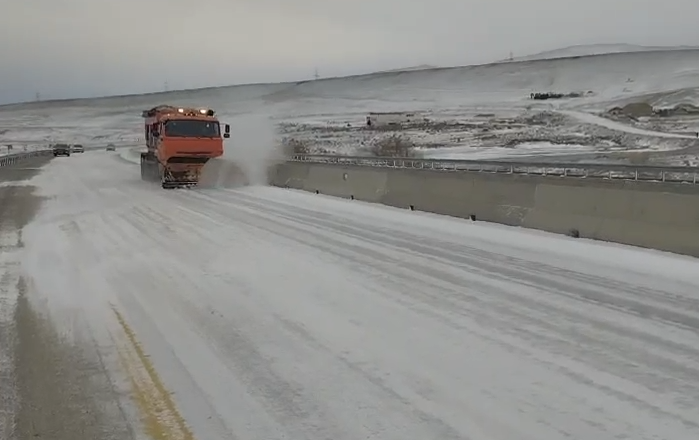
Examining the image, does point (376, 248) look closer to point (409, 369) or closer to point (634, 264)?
point (634, 264)

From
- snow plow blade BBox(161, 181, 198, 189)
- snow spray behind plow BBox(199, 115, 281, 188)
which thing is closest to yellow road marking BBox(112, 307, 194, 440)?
snow plow blade BBox(161, 181, 198, 189)

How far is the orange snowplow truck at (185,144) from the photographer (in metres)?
28.0

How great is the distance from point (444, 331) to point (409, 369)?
123 centimetres

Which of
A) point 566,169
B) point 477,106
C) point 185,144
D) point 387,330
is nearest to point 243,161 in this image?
point 185,144

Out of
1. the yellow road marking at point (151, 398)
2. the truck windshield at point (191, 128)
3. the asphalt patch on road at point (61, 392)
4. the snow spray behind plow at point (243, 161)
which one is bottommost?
the asphalt patch on road at point (61, 392)

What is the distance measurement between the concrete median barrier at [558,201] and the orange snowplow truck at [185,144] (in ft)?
29.1

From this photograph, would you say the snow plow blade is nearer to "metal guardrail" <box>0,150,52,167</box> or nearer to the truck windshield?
the truck windshield

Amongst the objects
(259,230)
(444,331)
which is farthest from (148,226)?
(444,331)

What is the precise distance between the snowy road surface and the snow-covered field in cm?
3869

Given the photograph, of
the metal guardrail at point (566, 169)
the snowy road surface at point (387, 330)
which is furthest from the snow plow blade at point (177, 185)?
the snowy road surface at point (387, 330)

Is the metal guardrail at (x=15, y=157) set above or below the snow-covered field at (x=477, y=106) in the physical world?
below

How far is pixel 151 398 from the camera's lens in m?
5.79

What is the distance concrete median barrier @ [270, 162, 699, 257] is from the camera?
11461 millimetres

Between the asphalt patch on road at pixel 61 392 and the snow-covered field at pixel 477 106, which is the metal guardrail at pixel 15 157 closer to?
the snow-covered field at pixel 477 106
